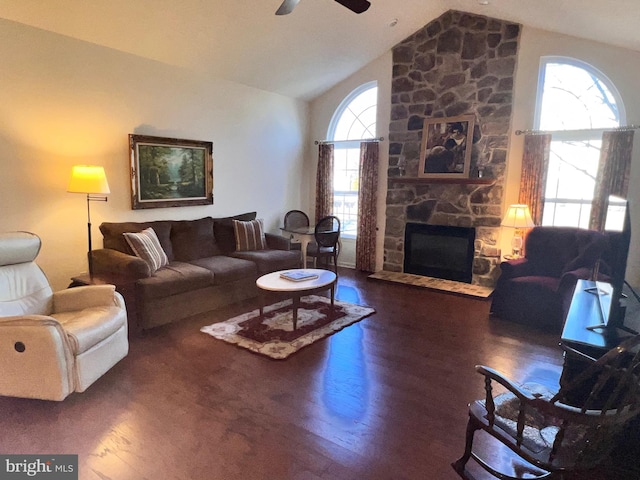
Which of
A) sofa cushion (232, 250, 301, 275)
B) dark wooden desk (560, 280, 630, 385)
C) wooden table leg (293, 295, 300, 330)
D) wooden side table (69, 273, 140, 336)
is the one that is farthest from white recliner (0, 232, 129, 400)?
dark wooden desk (560, 280, 630, 385)

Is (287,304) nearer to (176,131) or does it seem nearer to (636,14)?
(176,131)

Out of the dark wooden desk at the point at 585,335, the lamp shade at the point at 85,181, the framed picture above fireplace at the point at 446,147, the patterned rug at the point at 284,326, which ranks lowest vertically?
the patterned rug at the point at 284,326

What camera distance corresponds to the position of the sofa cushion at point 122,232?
4.19 metres

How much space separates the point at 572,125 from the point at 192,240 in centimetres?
482

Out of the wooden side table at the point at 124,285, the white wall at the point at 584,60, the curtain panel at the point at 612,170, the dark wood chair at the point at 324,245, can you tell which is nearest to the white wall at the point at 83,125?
the wooden side table at the point at 124,285

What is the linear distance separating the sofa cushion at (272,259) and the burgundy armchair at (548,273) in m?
2.49

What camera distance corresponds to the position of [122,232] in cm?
425

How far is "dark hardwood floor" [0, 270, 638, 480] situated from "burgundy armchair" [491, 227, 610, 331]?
13.6 inches

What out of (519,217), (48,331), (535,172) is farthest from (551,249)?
(48,331)

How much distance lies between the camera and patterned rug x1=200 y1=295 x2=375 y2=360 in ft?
11.6

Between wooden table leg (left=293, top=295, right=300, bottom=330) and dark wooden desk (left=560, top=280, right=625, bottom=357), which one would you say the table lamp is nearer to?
dark wooden desk (left=560, top=280, right=625, bottom=357)

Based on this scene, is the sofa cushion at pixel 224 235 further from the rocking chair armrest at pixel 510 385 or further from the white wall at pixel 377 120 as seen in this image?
the rocking chair armrest at pixel 510 385

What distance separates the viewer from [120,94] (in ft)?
14.3

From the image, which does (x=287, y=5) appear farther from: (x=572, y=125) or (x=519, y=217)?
(x=572, y=125)
